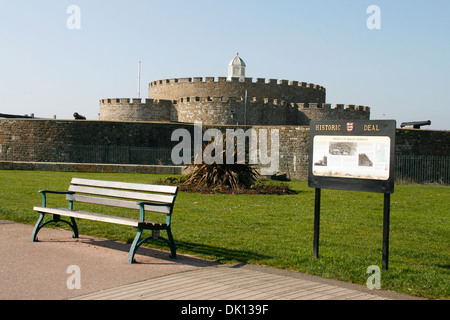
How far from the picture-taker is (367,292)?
498cm

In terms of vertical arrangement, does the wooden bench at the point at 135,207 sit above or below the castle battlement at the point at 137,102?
below

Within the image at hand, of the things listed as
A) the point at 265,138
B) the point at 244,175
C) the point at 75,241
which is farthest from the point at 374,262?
the point at 265,138

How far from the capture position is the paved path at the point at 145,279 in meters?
4.68

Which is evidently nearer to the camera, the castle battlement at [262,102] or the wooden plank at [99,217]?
the wooden plank at [99,217]

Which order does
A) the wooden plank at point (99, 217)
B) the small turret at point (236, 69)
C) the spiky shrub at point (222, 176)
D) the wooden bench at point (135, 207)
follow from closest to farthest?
the wooden bench at point (135, 207)
the wooden plank at point (99, 217)
the spiky shrub at point (222, 176)
the small turret at point (236, 69)

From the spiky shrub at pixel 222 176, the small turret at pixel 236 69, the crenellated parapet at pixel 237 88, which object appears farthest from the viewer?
the small turret at pixel 236 69

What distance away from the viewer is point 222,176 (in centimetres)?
1530

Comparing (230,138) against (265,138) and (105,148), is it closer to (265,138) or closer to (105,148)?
(265,138)

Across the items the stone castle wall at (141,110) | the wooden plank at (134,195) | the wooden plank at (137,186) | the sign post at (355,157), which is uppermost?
the stone castle wall at (141,110)

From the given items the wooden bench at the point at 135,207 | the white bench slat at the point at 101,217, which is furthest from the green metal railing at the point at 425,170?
the white bench slat at the point at 101,217

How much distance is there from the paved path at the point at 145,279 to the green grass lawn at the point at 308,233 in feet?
1.44

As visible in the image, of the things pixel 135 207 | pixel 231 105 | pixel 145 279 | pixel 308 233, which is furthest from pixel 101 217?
pixel 231 105

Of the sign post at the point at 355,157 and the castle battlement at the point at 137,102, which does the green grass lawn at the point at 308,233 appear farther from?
the castle battlement at the point at 137,102

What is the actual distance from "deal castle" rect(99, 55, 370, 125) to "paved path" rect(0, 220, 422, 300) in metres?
33.3
